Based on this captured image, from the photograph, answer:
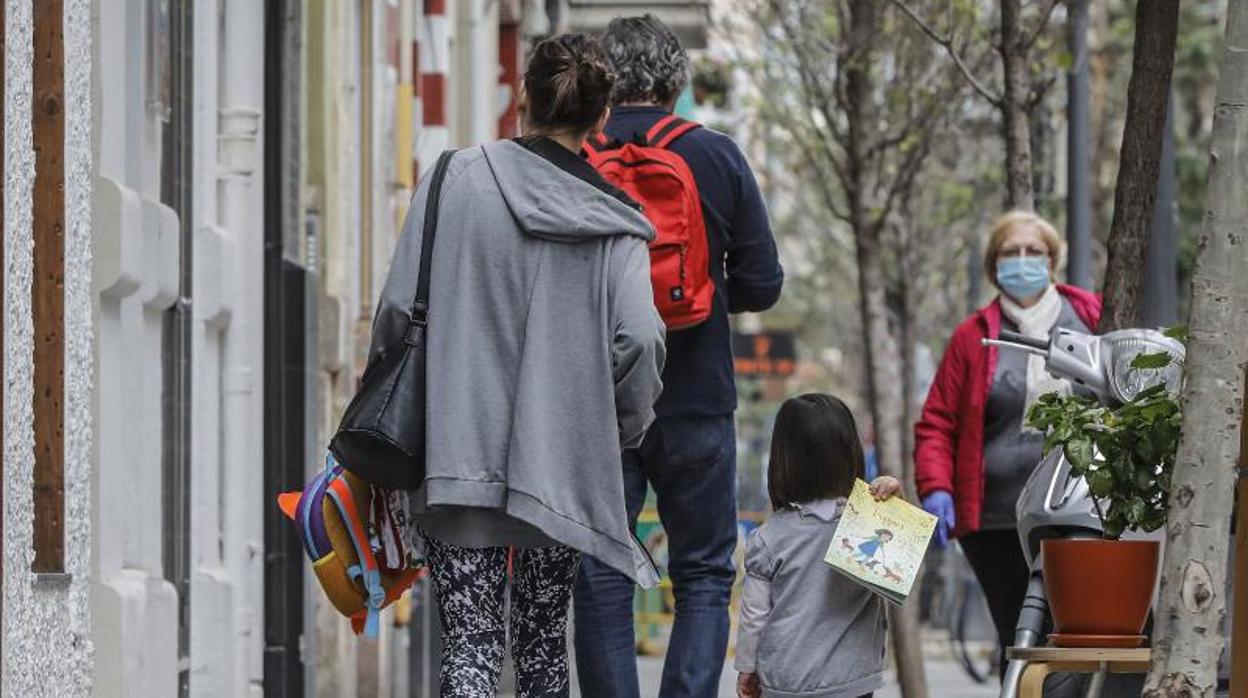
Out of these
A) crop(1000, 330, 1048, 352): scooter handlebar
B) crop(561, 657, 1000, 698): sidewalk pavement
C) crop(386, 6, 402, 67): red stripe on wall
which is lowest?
crop(561, 657, 1000, 698): sidewalk pavement

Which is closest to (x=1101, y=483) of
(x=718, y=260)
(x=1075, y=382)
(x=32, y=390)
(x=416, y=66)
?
(x=1075, y=382)

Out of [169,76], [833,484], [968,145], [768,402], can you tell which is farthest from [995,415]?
[768,402]

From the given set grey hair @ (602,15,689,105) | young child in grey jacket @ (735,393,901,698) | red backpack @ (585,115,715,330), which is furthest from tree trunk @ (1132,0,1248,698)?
grey hair @ (602,15,689,105)

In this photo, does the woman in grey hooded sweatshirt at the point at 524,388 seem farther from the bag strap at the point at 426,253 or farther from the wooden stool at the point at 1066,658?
the wooden stool at the point at 1066,658

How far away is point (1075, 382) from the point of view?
23.7 feet

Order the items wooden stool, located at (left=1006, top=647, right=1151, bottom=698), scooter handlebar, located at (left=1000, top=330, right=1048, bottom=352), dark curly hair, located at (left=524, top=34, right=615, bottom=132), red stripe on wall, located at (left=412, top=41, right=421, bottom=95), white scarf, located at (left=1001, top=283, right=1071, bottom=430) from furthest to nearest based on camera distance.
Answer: red stripe on wall, located at (left=412, top=41, right=421, bottom=95), white scarf, located at (left=1001, top=283, right=1071, bottom=430), scooter handlebar, located at (left=1000, top=330, right=1048, bottom=352), dark curly hair, located at (left=524, top=34, right=615, bottom=132), wooden stool, located at (left=1006, top=647, right=1151, bottom=698)

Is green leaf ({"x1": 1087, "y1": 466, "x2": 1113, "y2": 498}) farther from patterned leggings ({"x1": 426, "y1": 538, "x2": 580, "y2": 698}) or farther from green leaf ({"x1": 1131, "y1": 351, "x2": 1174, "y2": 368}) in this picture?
patterned leggings ({"x1": 426, "y1": 538, "x2": 580, "y2": 698})

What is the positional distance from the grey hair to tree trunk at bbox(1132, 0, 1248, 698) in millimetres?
2927

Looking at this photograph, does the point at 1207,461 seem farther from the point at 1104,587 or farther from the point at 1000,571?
the point at 1000,571

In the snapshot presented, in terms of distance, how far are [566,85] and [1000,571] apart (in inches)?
121

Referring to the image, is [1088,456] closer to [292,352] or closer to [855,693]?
[855,693]

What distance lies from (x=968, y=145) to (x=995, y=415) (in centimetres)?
2465

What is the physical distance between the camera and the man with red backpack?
780 cm

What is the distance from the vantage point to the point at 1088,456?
21.3 feet
